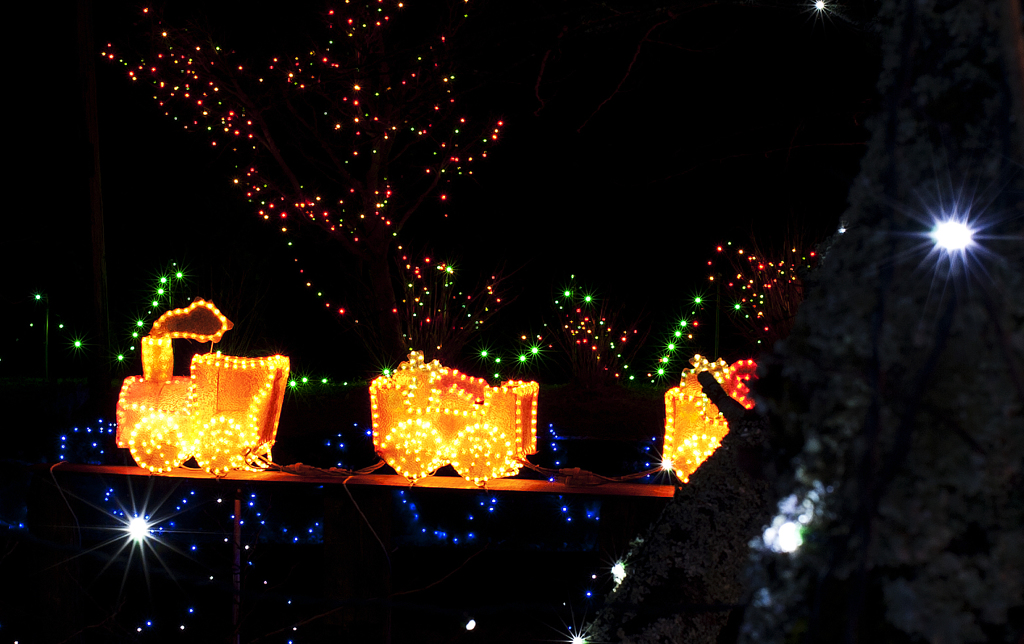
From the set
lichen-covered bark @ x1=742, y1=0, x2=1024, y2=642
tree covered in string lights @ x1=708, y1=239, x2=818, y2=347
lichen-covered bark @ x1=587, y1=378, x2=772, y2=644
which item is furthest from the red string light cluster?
lichen-covered bark @ x1=742, y1=0, x2=1024, y2=642

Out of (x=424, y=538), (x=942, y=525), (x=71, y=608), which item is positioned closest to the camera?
(x=942, y=525)

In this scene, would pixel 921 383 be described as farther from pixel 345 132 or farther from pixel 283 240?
pixel 283 240

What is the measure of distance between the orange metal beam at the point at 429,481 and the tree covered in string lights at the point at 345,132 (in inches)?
195

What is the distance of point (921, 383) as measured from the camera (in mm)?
776

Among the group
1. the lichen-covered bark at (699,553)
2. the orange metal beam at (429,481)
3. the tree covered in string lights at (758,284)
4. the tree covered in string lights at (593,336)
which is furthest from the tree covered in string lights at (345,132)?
the lichen-covered bark at (699,553)

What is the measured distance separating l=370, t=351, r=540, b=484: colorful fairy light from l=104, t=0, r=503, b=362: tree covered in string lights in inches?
196

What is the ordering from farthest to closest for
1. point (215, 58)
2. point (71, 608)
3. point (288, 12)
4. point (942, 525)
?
point (288, 12)
point (215, 58)
point (71, 608)
point (942, 525)

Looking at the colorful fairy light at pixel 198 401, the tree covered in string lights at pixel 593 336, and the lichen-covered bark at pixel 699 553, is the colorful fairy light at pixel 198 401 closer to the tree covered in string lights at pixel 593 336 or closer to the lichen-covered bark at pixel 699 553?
the lichen-covered bark at pixel 699 553

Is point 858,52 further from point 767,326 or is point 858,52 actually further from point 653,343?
point 653,343

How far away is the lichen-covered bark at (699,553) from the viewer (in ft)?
4.77

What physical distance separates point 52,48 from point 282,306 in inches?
197

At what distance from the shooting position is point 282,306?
37.3 feet

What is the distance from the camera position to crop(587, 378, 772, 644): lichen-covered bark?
57.2 inches

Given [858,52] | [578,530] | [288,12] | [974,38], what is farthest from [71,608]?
[288,12]
